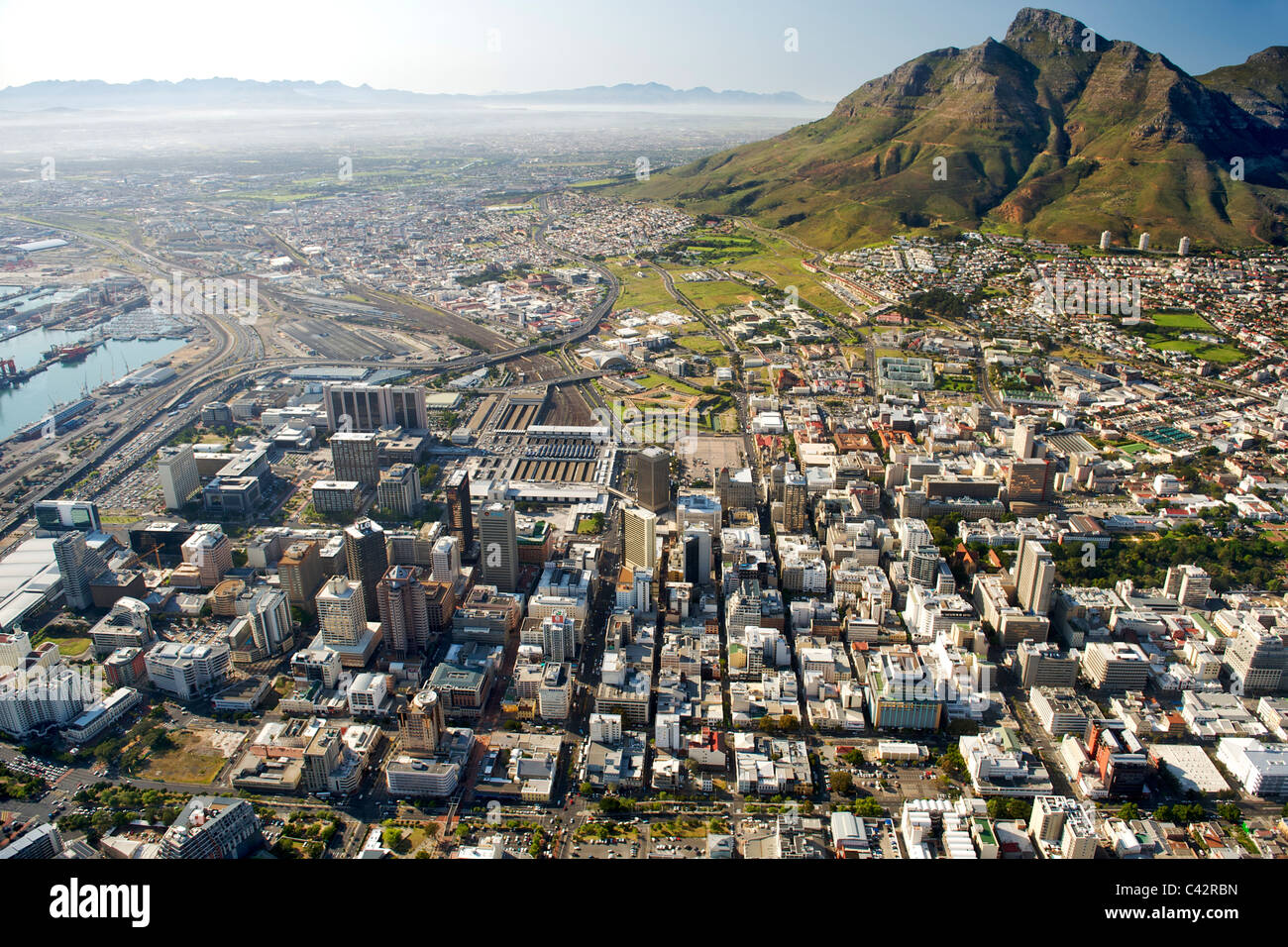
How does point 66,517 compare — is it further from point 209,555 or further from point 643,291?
point 643,291

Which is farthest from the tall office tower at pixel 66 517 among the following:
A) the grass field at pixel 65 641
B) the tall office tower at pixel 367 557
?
the tall office tower at pixel 367 557

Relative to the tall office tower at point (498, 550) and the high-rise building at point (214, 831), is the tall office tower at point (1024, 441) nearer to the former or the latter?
the tall office tower at point (498, 550)

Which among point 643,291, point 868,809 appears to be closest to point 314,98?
point 643,291

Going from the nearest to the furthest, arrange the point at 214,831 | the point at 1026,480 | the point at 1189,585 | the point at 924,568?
the point at 214,831 < the point at 1189,585 < the point at 924,568 < the point at 1026,480

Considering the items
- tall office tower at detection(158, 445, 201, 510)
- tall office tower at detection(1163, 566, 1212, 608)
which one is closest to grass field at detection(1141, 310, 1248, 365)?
tall office tower at detection(1163, 566, 1212, 608)

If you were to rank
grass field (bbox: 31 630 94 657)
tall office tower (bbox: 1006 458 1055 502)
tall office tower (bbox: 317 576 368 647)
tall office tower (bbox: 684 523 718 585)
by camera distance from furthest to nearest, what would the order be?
tall office tower (bbox: 1006 458 1055 502) < tall office tower (bbox: 684 523 718 585) < grass field (bbox: 31 630 94 657) < tall office tower (bbox: 317 576 368 647)

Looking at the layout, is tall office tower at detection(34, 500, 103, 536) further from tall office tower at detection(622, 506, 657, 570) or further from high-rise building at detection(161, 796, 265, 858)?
tall office tower at detection(622, 506, 657, 570)

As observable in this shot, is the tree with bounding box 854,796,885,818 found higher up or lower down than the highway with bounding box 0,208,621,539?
lower down
